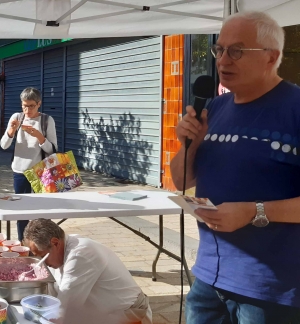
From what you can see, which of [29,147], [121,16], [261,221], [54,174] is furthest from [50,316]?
[29,147]

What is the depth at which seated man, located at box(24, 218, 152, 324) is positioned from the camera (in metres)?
3.18

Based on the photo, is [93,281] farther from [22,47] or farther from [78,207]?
[22,47]

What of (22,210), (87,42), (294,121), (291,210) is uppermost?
(87,42)

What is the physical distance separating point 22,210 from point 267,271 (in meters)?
2.60

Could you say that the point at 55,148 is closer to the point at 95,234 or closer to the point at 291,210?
the point at 95,234

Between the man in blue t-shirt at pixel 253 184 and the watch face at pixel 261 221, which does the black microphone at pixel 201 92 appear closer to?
the man in blue t-shirt at pixel 253 184

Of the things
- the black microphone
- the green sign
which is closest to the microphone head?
the black microphone

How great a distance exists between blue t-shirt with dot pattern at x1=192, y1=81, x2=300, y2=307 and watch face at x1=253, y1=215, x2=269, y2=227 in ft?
0.16

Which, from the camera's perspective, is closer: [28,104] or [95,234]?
[28,104]

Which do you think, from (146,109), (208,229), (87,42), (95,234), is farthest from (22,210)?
(87,42)

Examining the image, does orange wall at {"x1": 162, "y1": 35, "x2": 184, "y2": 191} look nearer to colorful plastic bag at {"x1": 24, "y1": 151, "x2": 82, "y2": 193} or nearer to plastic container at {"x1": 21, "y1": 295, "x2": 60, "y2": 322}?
colorful plastic bag at {"x1": 24, "y1": 151, "x2": 82, "y2": 193}

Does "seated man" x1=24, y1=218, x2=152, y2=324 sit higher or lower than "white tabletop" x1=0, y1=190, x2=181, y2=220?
lower

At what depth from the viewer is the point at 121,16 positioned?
195 inches

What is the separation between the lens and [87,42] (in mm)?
13727
